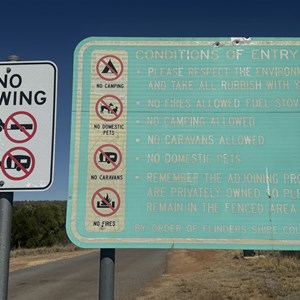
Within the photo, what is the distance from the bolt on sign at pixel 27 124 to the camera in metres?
2.13

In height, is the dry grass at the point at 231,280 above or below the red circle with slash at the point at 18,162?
below

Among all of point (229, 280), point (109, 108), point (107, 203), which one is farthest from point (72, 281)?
point (109, 108)

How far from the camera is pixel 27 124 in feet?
7.23

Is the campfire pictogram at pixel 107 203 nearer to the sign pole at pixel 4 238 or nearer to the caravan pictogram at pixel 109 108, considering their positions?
the caravan pictogram at pixel 109 108

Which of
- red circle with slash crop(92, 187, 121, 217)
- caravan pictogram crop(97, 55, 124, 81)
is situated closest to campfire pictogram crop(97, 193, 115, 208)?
red circle with slash crop(92, 187, 121, 217)

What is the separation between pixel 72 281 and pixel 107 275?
588 inches

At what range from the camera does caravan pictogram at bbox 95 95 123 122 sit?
275cm

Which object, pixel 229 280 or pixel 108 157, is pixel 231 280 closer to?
pixel 229 280

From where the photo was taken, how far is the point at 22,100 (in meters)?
2.25

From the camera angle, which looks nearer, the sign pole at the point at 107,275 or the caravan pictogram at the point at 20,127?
Result: the caravan pictogram at the point at 20,127

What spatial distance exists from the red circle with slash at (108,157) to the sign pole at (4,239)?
739 mm

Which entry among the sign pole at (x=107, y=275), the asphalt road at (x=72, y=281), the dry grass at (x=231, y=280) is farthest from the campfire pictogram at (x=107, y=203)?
the asphalt road at (x=72, y=281)

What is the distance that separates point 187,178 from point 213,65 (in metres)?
0.83

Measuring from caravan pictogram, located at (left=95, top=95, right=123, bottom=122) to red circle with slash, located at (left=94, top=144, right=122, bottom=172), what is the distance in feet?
0.66
